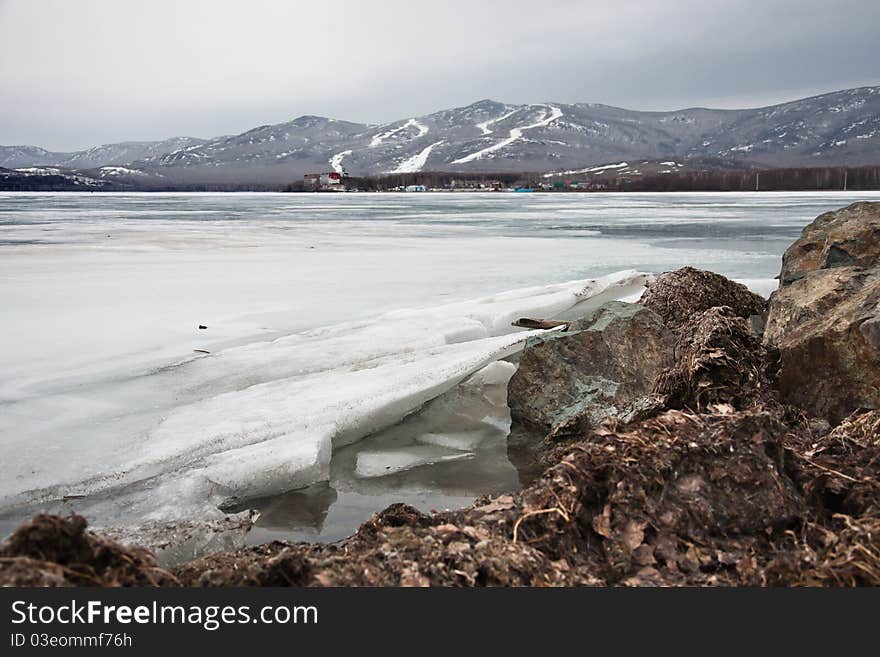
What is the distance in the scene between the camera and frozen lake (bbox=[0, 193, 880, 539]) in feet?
11.2

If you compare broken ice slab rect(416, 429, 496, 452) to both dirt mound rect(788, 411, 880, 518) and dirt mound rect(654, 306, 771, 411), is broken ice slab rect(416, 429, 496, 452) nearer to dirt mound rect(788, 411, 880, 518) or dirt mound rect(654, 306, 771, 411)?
dirt mound rect(654, 306, 771, 411)

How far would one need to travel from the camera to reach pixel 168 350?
224 inches

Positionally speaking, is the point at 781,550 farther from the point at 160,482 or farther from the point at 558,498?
the point at 160,482

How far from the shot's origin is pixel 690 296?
5910mm

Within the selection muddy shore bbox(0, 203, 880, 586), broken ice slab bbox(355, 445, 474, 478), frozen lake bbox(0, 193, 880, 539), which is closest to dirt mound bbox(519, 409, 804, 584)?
muddy shore bbox(0, 203, 880, 586)

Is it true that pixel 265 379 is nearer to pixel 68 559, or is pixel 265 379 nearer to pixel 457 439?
pixel 457 439

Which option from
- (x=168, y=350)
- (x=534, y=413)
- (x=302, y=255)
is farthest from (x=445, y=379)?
(x=302, y=255)

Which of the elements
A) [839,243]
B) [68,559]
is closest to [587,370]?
[68,559]

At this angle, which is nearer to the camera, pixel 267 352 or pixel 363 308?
pixel 267 352

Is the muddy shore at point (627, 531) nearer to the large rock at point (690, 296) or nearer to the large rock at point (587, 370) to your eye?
the large rock at point (587, 370)

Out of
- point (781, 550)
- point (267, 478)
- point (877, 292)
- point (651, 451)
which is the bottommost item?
point (267, 478)

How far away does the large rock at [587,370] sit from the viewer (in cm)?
421

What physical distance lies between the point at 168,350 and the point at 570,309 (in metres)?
4.37

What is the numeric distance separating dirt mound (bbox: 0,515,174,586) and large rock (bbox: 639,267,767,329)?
4.74m
